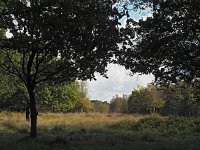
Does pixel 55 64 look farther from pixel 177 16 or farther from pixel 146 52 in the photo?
pixel 177 16

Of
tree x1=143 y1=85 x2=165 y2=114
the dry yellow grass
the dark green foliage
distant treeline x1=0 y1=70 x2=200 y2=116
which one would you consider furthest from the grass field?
the dark green foliage

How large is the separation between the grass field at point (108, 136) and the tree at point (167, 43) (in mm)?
3854

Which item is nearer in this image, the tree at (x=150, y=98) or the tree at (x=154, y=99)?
the tree at (x=154, y=99)

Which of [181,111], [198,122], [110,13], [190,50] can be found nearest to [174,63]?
[190,50]

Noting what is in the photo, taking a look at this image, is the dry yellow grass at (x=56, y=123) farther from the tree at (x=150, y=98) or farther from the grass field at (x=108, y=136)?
the tree at (x=150, y=98)

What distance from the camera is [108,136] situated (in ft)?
90.9

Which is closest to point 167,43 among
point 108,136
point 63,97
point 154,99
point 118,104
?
point 108,136

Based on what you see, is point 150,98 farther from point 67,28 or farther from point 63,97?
point 67,28

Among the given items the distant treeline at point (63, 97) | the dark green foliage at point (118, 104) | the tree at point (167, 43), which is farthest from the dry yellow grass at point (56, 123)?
Answer: the dark green foliage at point (118, 104)

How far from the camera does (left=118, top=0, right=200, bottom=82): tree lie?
19625 mm

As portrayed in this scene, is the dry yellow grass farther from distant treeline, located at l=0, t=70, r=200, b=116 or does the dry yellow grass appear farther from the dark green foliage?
the dark green foliage

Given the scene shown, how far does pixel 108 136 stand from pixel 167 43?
9491mm

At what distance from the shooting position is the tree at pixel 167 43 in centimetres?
1962

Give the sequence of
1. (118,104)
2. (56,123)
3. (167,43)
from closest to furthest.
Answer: (167,43) < (56,123) < (118,104)
